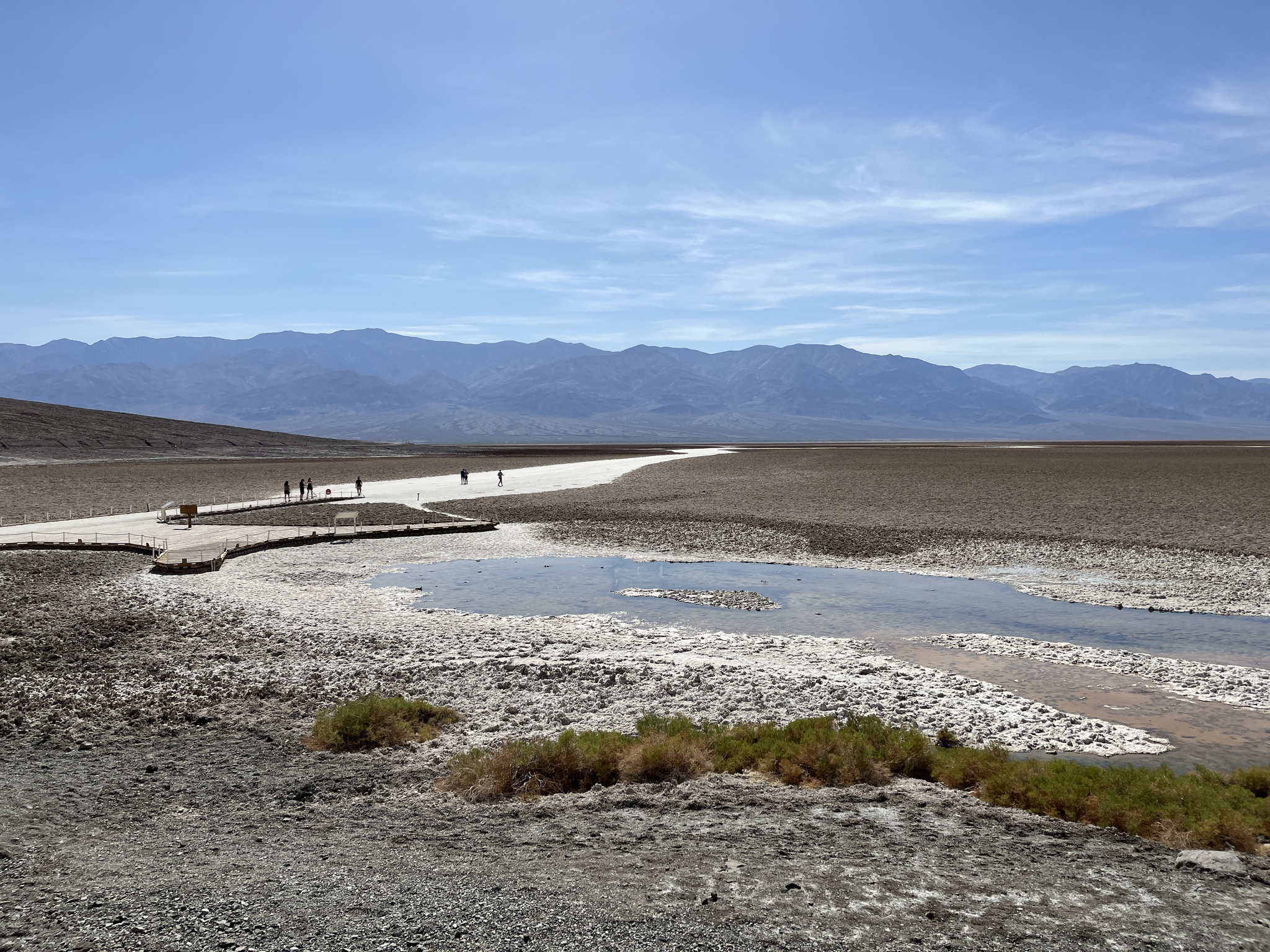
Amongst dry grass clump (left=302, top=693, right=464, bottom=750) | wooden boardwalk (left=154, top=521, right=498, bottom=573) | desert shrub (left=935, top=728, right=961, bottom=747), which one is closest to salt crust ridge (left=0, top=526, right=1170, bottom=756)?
desert shrub (left=935, top=728, right=961, bottom=747)

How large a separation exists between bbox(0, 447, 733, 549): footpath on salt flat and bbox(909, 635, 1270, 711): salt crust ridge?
26.0 metres

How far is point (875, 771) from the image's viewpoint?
9953mm

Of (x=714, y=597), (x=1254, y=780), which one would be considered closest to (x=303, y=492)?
(x=714, y=597)

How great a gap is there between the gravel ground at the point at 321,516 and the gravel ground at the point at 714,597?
1748cm

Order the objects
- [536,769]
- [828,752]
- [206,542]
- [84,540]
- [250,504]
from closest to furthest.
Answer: [536,769] → [828,752] → [206,542] → [84,540] → [250,504]

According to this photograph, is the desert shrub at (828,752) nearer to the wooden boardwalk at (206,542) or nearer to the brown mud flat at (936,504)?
the brown mud flat at (936,504)

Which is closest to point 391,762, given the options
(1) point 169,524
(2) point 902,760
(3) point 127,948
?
(3) point 127,948

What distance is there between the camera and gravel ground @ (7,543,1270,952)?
6449 mm

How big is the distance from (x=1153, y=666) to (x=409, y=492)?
49.0 metres

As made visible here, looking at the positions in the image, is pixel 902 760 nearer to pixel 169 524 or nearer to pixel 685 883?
pixel 685 883

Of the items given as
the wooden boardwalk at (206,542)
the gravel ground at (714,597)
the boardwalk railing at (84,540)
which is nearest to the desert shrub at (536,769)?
the gravel ground at (714,597)

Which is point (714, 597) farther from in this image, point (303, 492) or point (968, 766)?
point (303, 492)

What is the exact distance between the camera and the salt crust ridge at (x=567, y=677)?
12008 mm

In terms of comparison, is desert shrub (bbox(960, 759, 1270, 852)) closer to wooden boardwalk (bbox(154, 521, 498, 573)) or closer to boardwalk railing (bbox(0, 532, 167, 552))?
wooden boardwalk (bbox(154, 521, 498, 573))
